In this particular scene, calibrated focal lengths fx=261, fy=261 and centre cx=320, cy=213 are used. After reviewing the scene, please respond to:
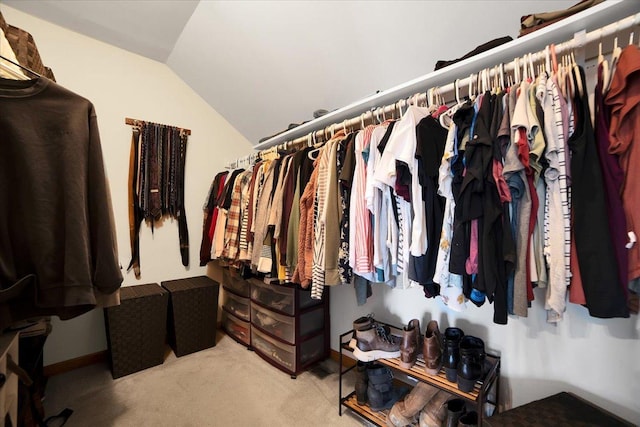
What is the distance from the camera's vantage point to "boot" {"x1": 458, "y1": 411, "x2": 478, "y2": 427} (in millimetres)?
1122

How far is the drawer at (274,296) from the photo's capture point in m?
1.91

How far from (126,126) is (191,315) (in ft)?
5.57

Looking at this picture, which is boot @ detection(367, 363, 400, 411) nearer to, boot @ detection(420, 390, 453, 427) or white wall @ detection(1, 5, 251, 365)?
boot @ detection(420, 390, 453, 427)

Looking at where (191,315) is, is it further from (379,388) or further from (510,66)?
(510,66)

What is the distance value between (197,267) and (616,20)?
3041 mm

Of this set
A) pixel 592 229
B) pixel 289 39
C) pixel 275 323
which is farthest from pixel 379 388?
pixel 289 39

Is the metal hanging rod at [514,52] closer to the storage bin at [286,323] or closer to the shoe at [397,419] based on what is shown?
the storage bin at [286,323]

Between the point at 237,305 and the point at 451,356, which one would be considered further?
the point at 237,305

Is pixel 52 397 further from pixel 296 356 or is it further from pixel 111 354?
pixel 296 356

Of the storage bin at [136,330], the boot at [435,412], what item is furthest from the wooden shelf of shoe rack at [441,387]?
the storage bin at [136,330]

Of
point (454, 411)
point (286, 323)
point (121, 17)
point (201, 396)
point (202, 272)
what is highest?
point (121, 17)

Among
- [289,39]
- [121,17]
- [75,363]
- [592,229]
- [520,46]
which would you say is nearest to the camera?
[592,229]

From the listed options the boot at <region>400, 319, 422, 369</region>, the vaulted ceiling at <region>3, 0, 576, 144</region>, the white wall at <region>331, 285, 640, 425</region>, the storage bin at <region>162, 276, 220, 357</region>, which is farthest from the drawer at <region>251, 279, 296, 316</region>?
the vaulted ceiling at <region>3, 0, 576, 144</region>

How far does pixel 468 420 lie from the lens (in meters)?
1.14
